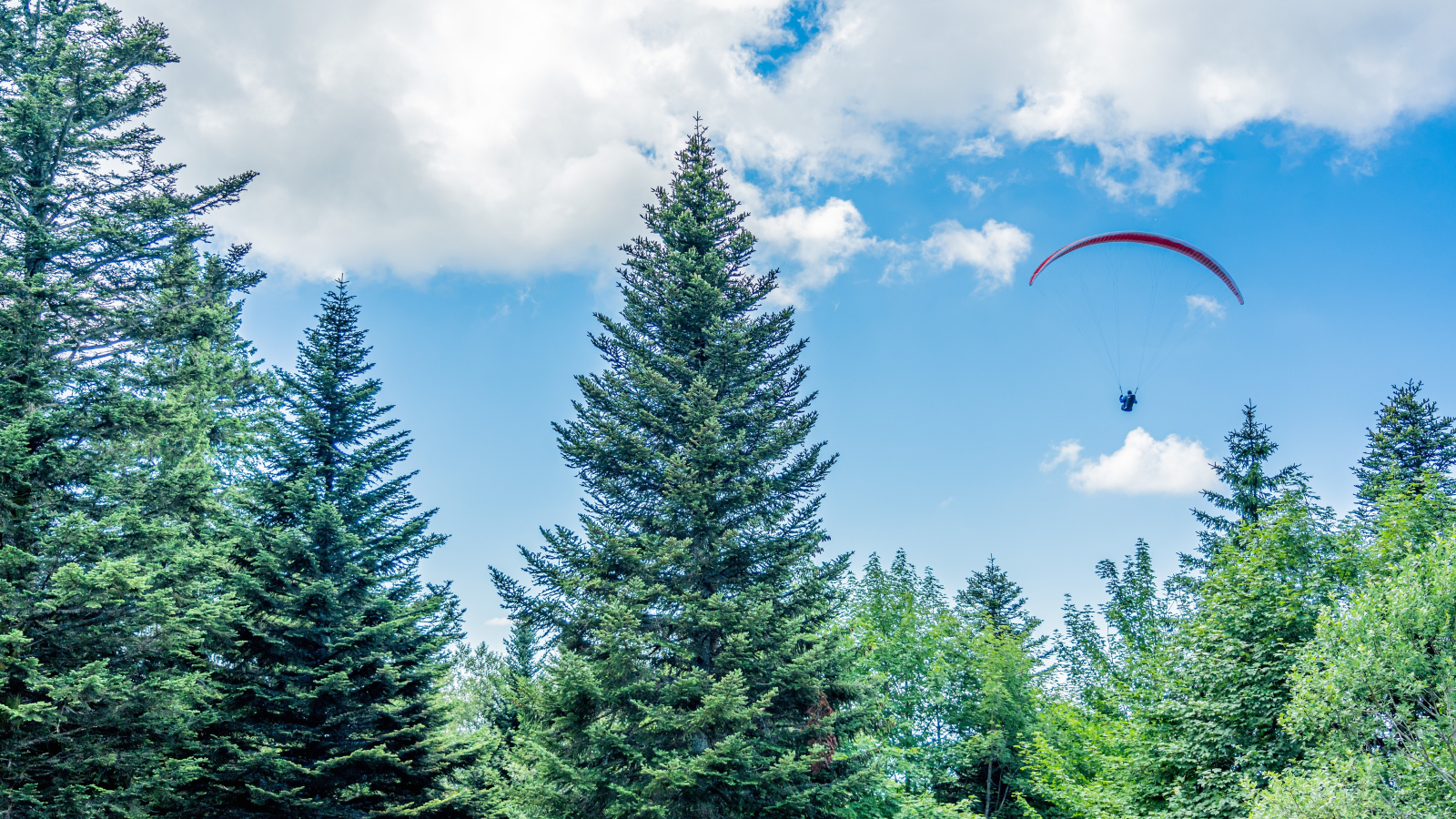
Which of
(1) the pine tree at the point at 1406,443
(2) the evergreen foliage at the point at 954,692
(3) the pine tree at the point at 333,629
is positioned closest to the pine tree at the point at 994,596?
(2) the evergreen foliage at the point at 954,692

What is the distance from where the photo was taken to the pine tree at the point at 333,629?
15.3 meters

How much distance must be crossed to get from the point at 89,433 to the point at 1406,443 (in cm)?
3667

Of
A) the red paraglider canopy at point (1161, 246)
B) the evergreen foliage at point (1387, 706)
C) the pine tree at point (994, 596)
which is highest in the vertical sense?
the red paraglider canopy at point (1161, 246)

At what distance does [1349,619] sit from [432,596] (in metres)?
18.3

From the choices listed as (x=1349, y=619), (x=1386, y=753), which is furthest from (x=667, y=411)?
(x=1386, y=753)

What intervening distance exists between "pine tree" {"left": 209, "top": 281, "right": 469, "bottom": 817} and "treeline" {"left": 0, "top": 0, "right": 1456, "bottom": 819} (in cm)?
8

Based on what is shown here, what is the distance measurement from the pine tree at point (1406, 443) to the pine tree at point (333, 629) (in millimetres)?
28448

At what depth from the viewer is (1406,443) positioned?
25.9m

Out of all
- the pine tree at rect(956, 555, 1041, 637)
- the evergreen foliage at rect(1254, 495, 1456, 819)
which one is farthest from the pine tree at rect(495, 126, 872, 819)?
the pine tree at rect(956, 555, 1041, 637)

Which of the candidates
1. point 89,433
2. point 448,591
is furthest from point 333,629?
point 89,433

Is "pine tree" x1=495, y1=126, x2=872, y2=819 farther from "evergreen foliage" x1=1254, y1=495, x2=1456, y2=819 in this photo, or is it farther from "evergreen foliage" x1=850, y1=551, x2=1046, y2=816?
"evergreen foliage" x1=850, y1=551, x2=1046, y2=816

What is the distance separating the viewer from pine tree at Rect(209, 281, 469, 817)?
15328 millimetres

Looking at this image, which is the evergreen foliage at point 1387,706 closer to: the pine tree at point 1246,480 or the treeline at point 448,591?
the treeline at point 448,591

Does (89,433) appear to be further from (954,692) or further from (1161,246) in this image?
(954,692)
